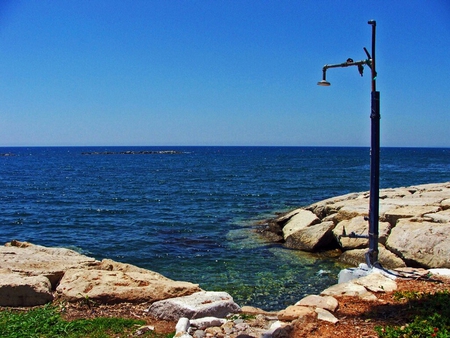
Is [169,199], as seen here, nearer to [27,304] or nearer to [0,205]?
[0,205]

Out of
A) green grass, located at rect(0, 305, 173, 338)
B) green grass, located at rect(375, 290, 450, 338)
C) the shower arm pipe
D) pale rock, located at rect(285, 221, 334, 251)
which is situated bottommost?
pale rock, located at rect(285, 221, 334, 251)

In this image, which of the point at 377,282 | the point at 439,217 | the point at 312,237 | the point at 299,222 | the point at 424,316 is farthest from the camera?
the point at 299,222

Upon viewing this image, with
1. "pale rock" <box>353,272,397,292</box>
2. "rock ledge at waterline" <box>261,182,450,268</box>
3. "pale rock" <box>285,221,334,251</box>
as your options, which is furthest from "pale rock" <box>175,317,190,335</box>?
"pale rock" <box>285,221,334,251</box>

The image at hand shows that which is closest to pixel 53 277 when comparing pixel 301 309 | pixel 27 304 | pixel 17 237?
pixel 27 304

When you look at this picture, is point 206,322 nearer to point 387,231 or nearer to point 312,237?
point 387,231

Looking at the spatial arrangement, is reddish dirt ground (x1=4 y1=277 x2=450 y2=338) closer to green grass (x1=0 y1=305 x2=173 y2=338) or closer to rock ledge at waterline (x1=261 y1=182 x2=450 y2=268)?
green grass (x1=0 y1=305 x2=173 y2=338)

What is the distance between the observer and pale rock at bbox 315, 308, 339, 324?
17.7 feet

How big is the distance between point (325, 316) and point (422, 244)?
560 cm

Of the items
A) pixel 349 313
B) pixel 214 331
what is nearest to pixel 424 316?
pixel 349 313

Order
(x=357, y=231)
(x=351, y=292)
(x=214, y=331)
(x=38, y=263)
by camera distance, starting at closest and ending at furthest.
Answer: (x=214, y=331) → (x=351, y=292) → (x=38, y=263) → (x=357, y=231)

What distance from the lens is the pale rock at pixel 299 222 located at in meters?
15.9

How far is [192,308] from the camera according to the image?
20.0ft

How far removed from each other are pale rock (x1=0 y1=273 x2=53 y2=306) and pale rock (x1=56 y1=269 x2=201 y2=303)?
300mm

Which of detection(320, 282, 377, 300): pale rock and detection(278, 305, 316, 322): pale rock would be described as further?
detection(320, 282, 377, 300): pale rock
